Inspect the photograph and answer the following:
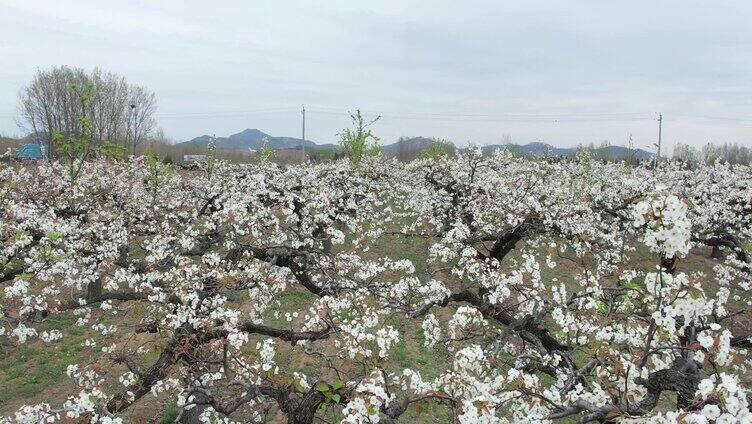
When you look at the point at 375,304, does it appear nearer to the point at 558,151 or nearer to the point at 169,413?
the point at 169,413

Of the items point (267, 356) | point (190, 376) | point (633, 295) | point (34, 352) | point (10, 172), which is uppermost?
point (10, 172)

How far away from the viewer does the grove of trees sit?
4.80 meters

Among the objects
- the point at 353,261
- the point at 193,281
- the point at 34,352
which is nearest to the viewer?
the point at 193,281

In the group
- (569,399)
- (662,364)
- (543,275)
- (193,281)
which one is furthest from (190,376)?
(543,275)

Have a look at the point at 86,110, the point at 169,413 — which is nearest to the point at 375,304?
the point at 169,413

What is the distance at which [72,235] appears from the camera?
1277cm

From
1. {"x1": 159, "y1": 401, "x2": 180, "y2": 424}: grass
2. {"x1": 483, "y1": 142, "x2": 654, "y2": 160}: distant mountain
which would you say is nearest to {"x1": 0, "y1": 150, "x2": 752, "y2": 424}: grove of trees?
{"x1": 159, "y1": 401, "x2": 180, "y2": 424}: grass

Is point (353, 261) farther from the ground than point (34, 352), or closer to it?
farther from the ground

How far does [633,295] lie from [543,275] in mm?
13651

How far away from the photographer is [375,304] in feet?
36.6

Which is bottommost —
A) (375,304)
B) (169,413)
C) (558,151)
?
(169,413)

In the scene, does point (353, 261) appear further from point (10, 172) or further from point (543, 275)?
point (10, 172)

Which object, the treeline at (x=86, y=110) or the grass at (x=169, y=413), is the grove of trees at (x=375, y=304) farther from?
the treeline at (x=86, y=110)

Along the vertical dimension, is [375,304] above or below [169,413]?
above
